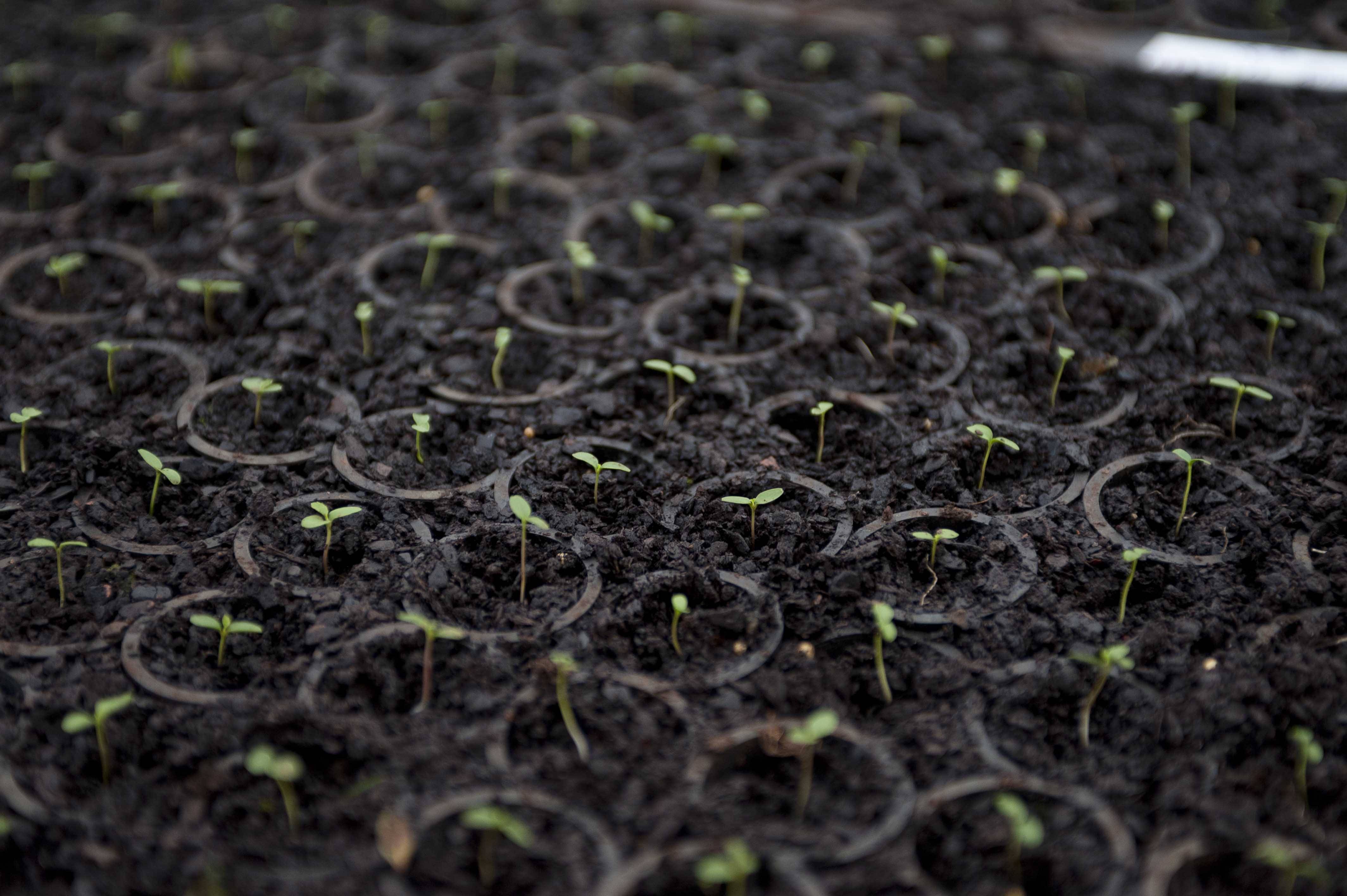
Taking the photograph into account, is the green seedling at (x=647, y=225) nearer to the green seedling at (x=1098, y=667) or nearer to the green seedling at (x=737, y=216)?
the green seedling at (x=737, y=216)

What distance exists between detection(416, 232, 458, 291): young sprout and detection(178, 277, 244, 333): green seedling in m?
0.49

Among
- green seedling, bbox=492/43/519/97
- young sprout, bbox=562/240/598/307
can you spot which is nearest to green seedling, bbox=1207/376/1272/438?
young sprout, bbox=562/240/598/307

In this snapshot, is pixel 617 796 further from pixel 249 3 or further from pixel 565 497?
pixel 249 3

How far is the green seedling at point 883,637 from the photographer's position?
2.09 meters

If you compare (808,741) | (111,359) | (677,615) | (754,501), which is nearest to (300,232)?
(111,359)

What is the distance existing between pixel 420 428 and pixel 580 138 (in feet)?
5.66

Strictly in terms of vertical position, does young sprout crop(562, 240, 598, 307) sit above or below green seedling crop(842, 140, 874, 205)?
below

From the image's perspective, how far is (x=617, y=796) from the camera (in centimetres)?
191

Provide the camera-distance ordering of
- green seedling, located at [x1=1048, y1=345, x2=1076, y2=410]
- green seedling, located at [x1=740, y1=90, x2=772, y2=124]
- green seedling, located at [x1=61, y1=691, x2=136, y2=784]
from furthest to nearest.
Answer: green seedling, located at [x1=740, y1=90, x2=772, y2=124] < green seedling, located at [x1=1048, y1=345, x2=1076, y2=410] < green seedling, located at [x1=61, y1=691, x2=136, y2=784]

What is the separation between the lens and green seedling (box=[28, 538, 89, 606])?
2.27 meters

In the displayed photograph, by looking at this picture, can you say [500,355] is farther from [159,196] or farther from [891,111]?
[891,111]

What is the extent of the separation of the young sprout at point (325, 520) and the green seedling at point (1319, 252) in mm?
2620

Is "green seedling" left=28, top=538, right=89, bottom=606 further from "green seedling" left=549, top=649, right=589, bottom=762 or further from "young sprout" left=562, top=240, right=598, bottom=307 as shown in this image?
"young sprout" left=562, top=240, right=598, bottom=307

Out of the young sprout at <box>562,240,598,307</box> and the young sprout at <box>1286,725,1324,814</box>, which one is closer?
the young sprout at <box>1286,725,1324,814</box>
